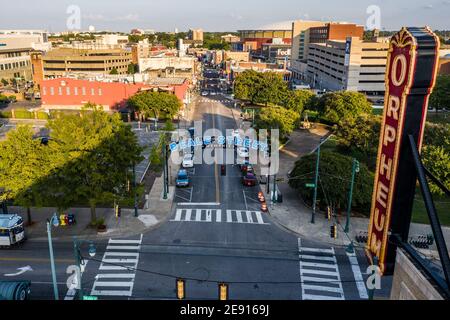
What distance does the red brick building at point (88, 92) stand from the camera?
85125mm

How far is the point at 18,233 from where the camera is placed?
29875mm

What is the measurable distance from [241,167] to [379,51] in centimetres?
8686

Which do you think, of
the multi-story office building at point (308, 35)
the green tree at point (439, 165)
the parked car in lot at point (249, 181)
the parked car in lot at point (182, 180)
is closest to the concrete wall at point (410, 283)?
the green tree at point (439, 165)

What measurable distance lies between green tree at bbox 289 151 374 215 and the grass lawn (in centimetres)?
487

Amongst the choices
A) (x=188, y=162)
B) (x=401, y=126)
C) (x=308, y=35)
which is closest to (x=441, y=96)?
(x=188, y=162)

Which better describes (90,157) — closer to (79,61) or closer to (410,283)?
(410,283)

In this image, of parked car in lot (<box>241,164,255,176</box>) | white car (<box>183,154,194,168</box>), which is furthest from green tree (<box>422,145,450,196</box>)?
white car (<box>183,154,194,168</box>)

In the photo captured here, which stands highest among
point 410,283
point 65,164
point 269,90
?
point 269,90

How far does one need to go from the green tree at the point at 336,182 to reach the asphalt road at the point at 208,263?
561 cm

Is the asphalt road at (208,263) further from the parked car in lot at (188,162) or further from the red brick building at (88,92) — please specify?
the red brick building at (88,92)

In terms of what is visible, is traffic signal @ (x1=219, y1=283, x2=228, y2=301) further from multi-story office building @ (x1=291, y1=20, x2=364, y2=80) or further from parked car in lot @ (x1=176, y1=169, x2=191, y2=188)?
multi-story office building @ (x1=291, y1=20, x2=364, y2=80)

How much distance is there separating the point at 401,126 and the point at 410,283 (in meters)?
6.97

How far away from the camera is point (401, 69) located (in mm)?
17578

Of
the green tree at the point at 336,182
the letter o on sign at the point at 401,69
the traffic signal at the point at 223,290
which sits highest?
the letter o on sign at the point at 401,69
